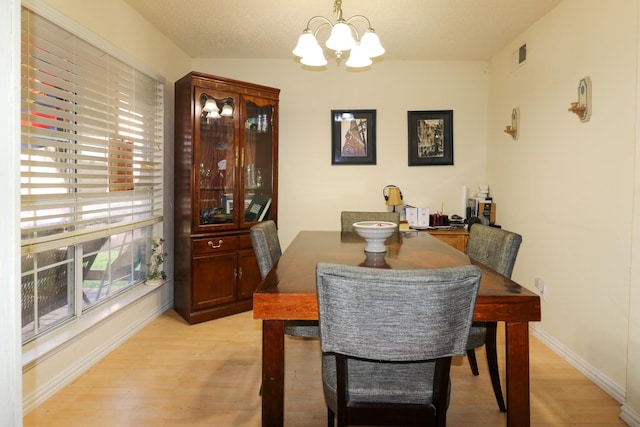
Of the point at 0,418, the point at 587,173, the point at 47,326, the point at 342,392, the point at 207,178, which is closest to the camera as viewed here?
the point at 0,418

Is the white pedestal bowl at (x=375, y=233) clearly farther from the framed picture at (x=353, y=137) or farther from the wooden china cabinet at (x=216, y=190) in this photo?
the framed picture at (x=353, y=137)

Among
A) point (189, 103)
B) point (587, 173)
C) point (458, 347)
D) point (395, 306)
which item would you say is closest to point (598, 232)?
point (587, 173)

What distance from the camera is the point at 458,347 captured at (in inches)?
41.8

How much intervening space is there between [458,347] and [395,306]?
0.23m

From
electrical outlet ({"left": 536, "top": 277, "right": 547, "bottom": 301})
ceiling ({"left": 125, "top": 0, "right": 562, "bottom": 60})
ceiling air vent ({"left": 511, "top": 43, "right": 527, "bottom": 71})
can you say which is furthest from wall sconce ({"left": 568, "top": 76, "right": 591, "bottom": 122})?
electrical outlet ({"left": 536, "top": 277, "right": 547, "bottom": 301})

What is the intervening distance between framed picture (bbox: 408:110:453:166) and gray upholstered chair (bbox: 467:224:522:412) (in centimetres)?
193

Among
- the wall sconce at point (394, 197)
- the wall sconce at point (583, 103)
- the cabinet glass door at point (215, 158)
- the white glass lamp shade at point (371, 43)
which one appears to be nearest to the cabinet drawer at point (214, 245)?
the cabinet glass door at point (215, 158)

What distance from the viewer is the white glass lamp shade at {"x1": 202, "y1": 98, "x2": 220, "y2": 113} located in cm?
322

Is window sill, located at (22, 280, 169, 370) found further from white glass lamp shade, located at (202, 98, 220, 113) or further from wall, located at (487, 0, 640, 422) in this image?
wall, located at (487, 0, 640, 422)

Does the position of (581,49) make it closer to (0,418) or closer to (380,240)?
(380,240)

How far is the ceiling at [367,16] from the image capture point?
9.09 ft

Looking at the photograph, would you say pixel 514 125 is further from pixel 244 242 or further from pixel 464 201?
pixel 244 242

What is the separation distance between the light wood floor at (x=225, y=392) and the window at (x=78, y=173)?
0.45 metres

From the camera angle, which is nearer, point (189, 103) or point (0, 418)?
point (0, 418)
